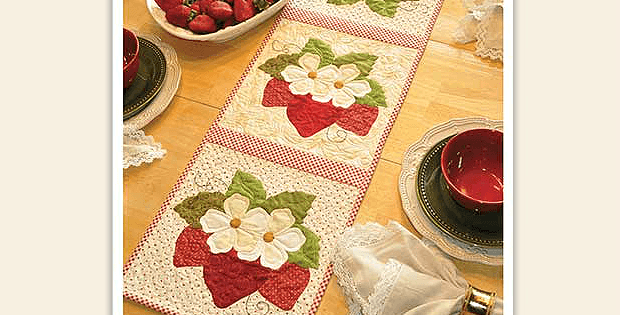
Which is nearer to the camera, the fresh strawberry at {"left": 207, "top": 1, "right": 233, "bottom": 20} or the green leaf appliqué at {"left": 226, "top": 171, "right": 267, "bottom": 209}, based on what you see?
the green leaf appliqué at {"left": 226, "top": 171, "right": 267, "bottom": 209}

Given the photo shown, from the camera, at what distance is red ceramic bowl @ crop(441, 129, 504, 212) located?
1230mm

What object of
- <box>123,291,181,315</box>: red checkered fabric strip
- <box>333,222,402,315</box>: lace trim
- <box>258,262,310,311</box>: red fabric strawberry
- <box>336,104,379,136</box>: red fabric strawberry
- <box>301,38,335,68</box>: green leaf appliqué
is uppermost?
<box>301,38,335,68</box>: green leaf appliqué

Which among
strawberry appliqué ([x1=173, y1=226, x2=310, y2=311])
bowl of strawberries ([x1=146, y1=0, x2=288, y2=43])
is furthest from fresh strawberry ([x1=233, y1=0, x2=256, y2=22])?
strawberry appliqué ([x1=173, y1=226, x2=310, y2=311])

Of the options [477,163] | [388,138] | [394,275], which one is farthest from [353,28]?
[394,275]

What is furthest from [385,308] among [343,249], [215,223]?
[215,223]

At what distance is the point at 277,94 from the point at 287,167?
195 mm

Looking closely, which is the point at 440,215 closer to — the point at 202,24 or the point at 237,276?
the point at 237,276

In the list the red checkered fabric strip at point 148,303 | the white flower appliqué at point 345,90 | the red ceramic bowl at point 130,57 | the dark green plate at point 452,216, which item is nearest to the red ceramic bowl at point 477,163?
the dark green plate at point 452,216

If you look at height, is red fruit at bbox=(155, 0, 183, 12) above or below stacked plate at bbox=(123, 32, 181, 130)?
above

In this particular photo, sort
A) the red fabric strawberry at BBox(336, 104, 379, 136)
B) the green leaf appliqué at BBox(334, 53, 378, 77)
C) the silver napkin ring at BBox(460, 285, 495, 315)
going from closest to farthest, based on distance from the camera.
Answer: the silver napkin ring at BBox(460, 285, 495, 315) → the red fabric strawberry at BBox(336, 104, 379, 136) → the green leaf appliqué at BBox(334, 53, 378, 77)

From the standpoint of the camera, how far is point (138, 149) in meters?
1.33

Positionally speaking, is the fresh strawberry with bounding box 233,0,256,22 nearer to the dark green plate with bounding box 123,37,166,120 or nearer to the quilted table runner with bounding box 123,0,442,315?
the quilted table runner with bounding box 123,0,442,315

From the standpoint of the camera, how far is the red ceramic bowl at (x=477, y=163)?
4.04ft

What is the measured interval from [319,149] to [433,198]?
0.25m
